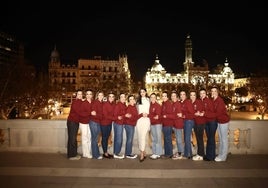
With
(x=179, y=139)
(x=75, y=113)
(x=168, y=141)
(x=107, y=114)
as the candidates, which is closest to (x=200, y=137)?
(x=179, y=139)

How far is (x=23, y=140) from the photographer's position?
35.2 ft

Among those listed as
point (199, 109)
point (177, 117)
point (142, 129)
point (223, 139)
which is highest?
point (199, 109)

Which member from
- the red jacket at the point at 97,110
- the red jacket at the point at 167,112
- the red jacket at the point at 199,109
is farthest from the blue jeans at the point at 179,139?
the red jacket at the point at 97,110

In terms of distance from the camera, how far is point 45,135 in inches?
422

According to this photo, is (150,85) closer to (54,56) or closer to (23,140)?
(54,56)

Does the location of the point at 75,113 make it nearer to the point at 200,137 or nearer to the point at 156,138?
the point at 156,138

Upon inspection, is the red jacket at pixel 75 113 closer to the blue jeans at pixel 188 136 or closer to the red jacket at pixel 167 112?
the red jacket at pixel 167 112

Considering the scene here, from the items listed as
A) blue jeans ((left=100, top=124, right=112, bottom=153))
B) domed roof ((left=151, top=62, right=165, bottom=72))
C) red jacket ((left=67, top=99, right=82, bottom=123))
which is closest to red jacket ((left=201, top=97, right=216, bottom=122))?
blue jeans ((left=100, top=124, right=112, bottom=153))

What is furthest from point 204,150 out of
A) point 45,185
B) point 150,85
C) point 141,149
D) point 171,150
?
point 150,85

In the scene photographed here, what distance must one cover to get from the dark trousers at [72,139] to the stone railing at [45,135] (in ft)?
2.48

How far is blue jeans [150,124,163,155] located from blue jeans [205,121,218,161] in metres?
1.41

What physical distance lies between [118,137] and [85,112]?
125 centimetres

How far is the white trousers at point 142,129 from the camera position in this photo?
994cm

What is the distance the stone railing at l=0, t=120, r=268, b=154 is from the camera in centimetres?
1054
